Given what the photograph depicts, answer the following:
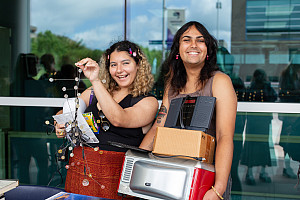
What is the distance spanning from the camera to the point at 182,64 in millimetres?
1845

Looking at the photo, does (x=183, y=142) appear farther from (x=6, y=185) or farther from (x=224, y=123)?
(x=6, y=185)

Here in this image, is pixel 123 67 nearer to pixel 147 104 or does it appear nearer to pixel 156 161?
pixel 147 104

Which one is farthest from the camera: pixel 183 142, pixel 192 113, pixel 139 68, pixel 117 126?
pixel 139 68

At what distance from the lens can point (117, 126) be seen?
68.3 inches

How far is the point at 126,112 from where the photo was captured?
1.72 m

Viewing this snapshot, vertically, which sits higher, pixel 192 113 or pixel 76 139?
pixel 192 113

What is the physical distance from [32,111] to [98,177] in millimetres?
2024

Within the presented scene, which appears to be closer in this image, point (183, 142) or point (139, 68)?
point (183, 142)

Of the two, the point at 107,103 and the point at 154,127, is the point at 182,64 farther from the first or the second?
the point at 107,103

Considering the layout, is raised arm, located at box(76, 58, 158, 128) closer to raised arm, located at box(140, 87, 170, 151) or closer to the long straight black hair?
raised arm, located at box(140, 87, 170, 151)

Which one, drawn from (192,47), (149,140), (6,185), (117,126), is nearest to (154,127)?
(149,140)

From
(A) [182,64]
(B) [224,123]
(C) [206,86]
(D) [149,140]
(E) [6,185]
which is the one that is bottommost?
(E) [6,185]

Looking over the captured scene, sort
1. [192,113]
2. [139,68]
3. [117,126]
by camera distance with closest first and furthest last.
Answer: [192,113] < [117,126] < [139,68]

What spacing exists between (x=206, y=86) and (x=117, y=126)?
18.0 inches
